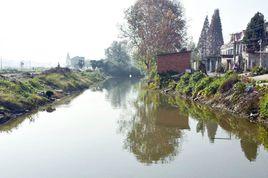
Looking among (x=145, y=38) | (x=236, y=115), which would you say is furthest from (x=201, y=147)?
(x=145, y=38)

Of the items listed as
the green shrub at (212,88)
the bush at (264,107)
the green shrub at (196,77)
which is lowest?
the bush at (264,107)

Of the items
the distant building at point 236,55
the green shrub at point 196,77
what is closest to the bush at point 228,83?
the green shrub at point 196,77

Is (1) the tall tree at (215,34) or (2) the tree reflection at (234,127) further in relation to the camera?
(1) the tall tree at (215,34)

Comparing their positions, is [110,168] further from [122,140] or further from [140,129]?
[140,129]

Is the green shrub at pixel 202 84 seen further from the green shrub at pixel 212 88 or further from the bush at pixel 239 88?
the bush at pixel 239 88

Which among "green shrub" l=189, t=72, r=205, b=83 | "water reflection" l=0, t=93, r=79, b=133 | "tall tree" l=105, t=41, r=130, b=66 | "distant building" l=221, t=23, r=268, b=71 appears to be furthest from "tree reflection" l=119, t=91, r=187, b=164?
"tall tree" l=105, t=41, r=130, b=66

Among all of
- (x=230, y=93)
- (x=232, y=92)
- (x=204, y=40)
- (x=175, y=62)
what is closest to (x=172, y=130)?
(x=232, y=92)

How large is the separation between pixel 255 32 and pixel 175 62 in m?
12.5

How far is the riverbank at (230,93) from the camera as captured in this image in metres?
25.7

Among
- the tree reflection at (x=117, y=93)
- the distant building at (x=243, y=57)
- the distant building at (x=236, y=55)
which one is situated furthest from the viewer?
the distant building at (x=236, y=55)

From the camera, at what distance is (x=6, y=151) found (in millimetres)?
18109

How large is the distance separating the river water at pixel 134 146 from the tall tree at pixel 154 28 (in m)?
33.8

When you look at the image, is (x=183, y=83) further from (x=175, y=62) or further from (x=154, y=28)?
(x=154, y=28)

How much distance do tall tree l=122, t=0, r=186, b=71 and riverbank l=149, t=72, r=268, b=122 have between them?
15.7 metres
